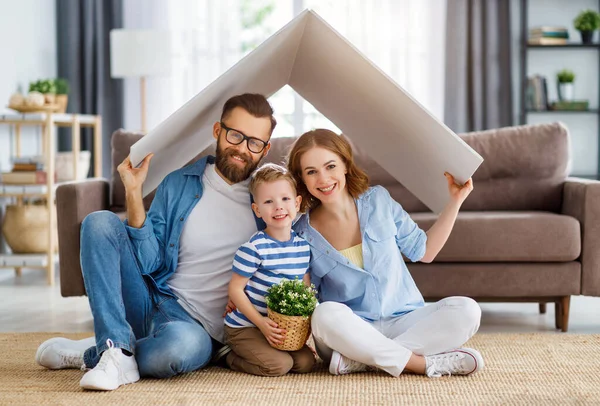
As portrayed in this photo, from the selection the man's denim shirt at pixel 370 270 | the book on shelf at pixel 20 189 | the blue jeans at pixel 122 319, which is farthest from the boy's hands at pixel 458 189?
the book on shelf at pixel 20 189

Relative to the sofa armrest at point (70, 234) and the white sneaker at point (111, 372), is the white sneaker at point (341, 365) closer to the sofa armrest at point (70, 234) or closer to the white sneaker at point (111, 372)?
the white sneaker at point (111, 372)

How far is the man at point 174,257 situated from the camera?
78.2 inches

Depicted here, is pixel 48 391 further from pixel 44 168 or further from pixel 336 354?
pixel 44 168

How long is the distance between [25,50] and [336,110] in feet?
11.5

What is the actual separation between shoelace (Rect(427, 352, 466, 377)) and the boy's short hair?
2.02ft

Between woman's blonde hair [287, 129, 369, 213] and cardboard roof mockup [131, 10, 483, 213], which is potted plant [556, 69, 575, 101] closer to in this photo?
cardboard roof mockup [131, 10, 483, 213]

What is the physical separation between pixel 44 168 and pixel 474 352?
10.9 ft

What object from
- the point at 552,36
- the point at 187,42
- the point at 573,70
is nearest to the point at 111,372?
the point at 187,42

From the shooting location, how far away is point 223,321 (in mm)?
2160

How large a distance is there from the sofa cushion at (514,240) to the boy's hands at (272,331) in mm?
1080

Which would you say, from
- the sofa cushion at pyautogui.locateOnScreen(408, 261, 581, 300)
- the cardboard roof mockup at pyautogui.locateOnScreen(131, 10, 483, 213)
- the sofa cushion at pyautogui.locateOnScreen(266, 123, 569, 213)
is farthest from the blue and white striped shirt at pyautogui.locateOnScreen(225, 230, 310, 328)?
the sofa cushion at pyautogui.locateOnScreen(266, 123, 569, 213)

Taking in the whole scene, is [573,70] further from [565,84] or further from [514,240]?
[514,240]

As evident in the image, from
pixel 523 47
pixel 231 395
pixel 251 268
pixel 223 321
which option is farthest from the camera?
pixel 523 47

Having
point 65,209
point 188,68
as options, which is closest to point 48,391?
point 65,209
